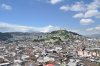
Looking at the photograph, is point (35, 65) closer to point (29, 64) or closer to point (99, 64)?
point (29, 64)

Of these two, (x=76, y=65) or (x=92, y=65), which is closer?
(x=76, y=65)

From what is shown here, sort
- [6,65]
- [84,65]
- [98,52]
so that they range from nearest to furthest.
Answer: [6,65] → [84,65] → [98,52]

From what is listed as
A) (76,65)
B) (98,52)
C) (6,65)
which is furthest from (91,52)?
(6,65)

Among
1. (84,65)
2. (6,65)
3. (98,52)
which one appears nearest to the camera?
(6,65)

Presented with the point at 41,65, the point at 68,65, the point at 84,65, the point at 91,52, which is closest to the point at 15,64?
the point at 41,65

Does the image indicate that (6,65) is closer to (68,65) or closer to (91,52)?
(68,65)

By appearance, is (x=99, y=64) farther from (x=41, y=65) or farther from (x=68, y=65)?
(x=41, y=65)

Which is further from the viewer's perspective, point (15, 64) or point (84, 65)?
point (84, 65)

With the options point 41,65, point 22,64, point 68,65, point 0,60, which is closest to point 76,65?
point 68,65
